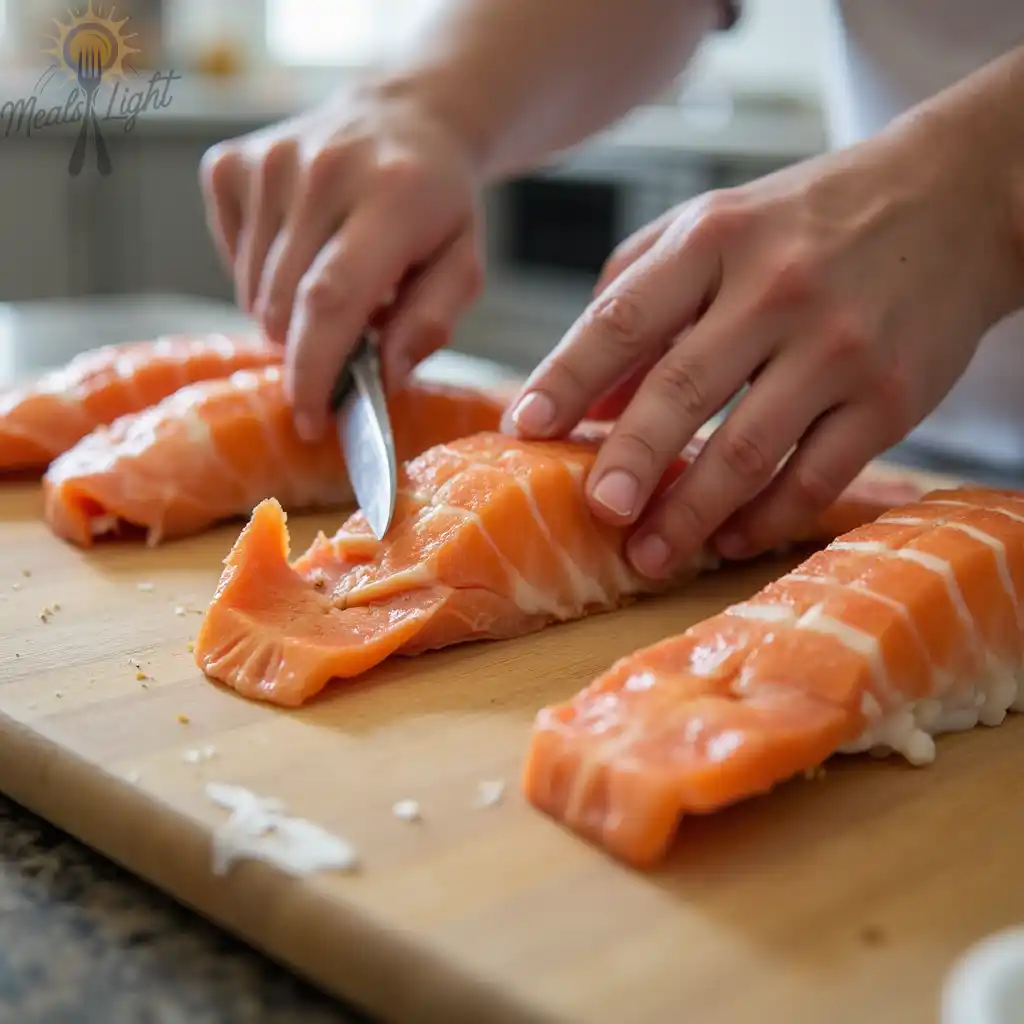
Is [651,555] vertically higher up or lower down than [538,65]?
lower down

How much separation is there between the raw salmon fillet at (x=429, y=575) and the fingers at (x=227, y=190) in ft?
3.17

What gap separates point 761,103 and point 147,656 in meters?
5.75

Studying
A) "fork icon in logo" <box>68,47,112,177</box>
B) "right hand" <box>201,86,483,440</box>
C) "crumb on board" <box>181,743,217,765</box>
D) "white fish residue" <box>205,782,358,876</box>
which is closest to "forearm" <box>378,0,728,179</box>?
"right hand" <box>201,86,483,440</box>

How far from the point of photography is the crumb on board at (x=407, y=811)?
1276 mm

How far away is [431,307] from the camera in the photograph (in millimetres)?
2365

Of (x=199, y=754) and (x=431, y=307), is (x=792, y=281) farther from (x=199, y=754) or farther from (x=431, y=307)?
(x=199, y=754)

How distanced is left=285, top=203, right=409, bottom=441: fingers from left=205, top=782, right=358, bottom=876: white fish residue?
1.09 metres

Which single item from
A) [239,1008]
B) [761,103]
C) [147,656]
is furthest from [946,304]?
[761,103]

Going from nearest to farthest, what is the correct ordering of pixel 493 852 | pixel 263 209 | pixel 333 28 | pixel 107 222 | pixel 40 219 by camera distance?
pixel 493 852, pixel 263 209, pixel 40 219, pixel 107 222, pixel 333 28

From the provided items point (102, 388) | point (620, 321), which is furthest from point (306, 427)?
point (620, 321)

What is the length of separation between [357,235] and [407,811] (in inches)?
49.7

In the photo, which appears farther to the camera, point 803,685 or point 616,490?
point 616,490

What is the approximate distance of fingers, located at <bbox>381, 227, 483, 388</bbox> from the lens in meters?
2.35

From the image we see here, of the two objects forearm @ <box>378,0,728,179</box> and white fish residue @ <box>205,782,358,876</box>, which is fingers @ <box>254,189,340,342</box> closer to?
forearm @ <box>378,0,728,179</box>
